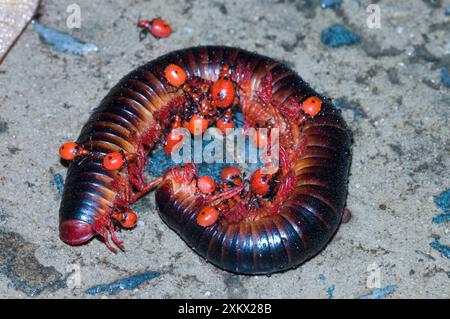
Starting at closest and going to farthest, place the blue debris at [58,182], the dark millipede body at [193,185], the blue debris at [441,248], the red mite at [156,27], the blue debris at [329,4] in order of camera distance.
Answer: the dark millipede body at [193,185] → the blue debris at [441,248] → the blue debris at [58,182] → the red mite at [156,27] → the blue debris at [329,4]

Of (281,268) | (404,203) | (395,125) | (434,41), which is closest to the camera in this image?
(281,268)

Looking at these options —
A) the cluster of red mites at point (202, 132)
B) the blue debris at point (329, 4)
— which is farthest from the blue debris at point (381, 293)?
the blue debris at point (329, 4)

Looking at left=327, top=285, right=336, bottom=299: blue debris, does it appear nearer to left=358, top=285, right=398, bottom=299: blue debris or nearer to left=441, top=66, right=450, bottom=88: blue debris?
left=358, top=285, right=398, bottom=299: blue debris

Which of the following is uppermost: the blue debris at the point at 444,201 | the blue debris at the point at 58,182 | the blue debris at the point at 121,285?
the blue debris at the point at 58,182

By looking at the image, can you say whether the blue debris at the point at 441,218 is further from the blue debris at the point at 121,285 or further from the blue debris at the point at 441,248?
the blue debris at the point at 121,285

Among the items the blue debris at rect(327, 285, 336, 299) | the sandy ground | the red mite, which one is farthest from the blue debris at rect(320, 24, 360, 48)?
the blue debris at rect(327, 285, 336, 299)

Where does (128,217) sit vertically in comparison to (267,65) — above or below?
below

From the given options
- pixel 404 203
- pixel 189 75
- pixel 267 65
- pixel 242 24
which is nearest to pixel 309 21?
pixel 242 24
